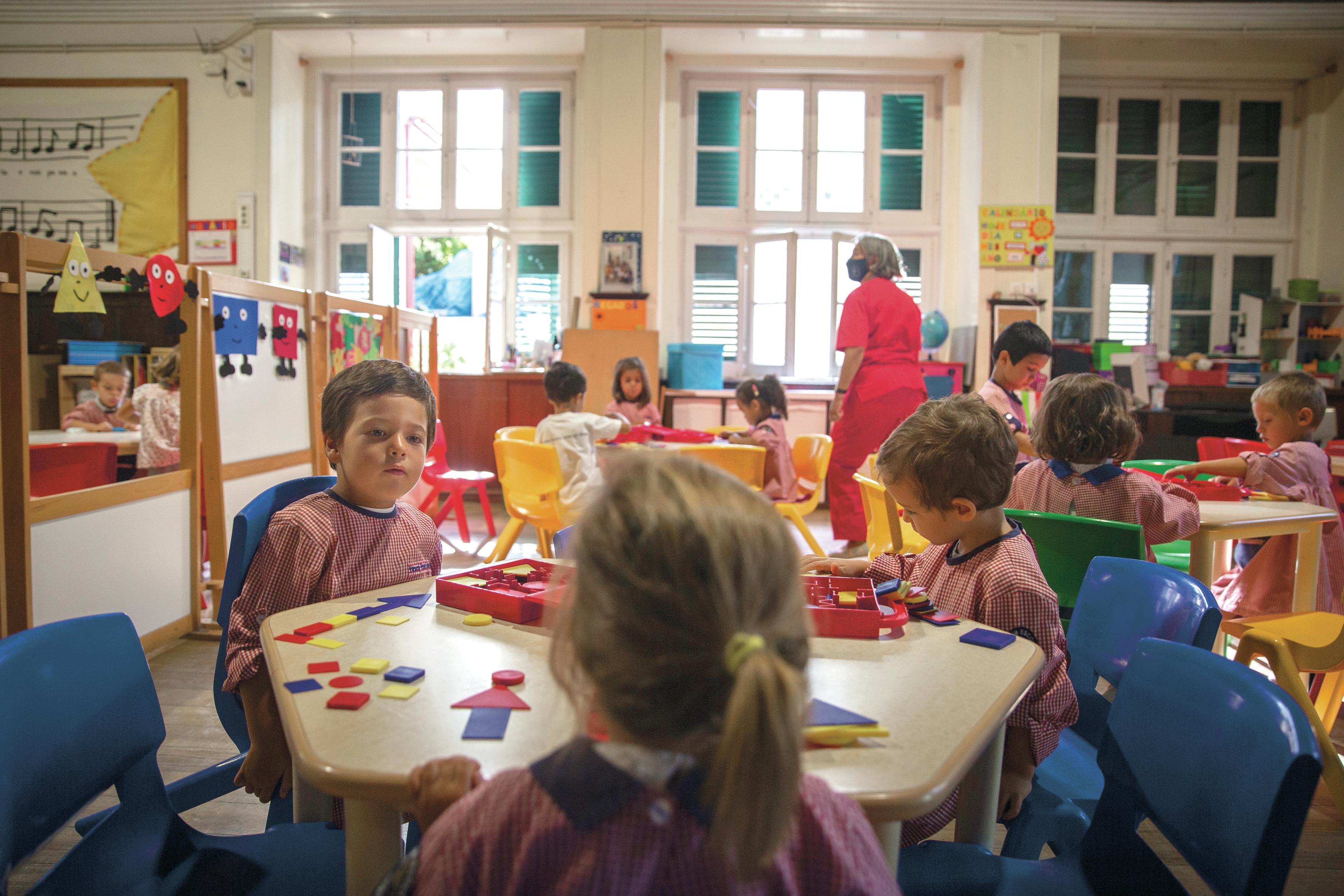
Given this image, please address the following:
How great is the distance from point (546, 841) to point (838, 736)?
0.34 m

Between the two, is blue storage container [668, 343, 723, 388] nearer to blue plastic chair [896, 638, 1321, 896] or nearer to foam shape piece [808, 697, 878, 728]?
blue plastic chair [896, 638, 1321, 896]

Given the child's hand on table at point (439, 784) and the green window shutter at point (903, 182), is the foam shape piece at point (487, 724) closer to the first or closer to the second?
the child's hand on table at point (439, 784)

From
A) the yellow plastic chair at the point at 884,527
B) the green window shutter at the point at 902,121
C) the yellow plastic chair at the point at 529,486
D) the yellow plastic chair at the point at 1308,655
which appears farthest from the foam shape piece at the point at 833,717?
the green window shutter at the point at 902,121

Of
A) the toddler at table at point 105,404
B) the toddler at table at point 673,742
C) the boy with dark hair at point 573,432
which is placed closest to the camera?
the toddler at table at point 673,742

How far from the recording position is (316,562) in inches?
55.6

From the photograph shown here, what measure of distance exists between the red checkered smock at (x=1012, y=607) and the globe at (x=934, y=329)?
208 inches

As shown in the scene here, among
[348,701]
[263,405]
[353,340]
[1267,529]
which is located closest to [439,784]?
[348,701]

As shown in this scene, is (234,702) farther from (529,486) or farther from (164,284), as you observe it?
(529,486)

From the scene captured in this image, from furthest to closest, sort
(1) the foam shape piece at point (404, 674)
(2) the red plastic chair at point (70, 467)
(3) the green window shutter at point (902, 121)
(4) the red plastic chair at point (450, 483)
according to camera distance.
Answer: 1. (3) the green window shutter at point (902, 121)
2. (4) the red plastic chair at point (450, 483)
3. (2) the red plastic chair at point (70, 467)
4. (1) the foam shape piece at point (404, 674)

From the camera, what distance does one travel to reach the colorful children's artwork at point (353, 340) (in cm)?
396

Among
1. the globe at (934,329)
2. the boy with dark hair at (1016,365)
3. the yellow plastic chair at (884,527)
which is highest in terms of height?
the globe at (934,329)

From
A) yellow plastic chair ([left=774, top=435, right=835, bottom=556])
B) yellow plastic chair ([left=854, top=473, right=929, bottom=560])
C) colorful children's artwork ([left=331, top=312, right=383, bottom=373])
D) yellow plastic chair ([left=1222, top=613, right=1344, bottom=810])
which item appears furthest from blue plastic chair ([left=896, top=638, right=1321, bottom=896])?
colorful children's artwork ([left=331, top=312, right=383, bottom=373])

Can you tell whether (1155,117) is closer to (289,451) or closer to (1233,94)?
(1233,94)

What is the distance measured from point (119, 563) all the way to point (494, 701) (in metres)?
2.54
